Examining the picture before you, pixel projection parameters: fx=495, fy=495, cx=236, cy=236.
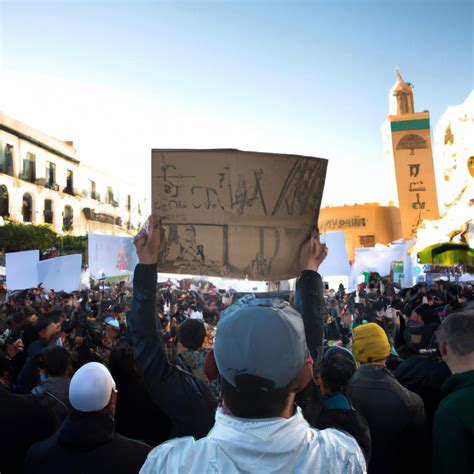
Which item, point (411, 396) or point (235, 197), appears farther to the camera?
point (411, 396)

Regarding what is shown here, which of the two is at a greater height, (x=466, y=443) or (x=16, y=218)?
(x=16, y=218)

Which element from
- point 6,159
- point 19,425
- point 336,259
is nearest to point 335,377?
point 19,425

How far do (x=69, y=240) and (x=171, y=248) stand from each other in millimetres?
30995

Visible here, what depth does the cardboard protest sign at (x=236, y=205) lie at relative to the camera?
217 centimetres

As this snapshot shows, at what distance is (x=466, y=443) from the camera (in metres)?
1.96

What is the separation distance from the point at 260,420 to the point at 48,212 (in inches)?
1512

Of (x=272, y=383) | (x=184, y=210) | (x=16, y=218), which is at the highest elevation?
(x=16, y=218)

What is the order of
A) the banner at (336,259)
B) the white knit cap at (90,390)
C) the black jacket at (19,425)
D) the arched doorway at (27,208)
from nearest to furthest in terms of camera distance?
the white knit cap at (90,390)
the black jacket at (19,425)
the banner at (336,259)
the arched doorway at (27,208)

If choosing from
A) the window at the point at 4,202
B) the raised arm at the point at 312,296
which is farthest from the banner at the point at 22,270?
the window at the point at 4,202

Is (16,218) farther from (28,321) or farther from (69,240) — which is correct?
(28,321)

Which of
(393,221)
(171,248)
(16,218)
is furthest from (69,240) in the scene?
(171,248)

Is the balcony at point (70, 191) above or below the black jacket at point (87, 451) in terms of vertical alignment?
above

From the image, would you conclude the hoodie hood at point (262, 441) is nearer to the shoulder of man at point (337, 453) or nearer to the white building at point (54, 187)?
the shoulder of man at point (337, 453)

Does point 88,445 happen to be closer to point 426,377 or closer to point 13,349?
point 426,377
